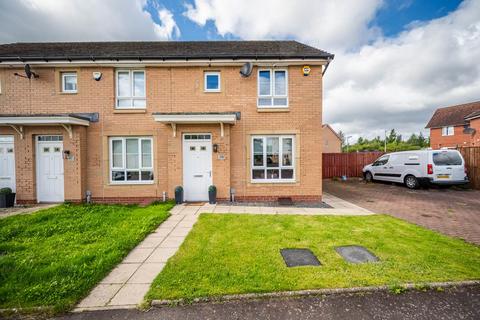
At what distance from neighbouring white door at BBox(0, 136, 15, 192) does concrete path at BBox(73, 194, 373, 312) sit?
689 centimetres

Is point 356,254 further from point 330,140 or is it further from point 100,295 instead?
point 330,140

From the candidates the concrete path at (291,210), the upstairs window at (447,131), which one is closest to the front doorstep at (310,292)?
the concrete path at (291,210)

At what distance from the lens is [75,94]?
8711 mm

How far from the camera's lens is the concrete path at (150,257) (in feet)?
9.30

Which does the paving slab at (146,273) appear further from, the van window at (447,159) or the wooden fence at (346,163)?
the wooden fence at (346,163)

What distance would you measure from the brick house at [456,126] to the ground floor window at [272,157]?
89.9 feet

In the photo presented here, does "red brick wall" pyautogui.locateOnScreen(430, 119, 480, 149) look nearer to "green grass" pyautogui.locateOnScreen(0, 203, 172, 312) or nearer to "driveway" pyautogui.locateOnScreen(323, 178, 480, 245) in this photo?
"driveway" pyautogui.locateOnScreen(323, 178, 480, 245)

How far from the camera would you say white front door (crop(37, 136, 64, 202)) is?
837 centimetres

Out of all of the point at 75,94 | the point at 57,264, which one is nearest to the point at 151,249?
the point at 57,264

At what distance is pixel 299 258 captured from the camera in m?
3.85

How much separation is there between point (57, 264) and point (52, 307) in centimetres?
113

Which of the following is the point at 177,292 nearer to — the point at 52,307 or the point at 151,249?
the point at 52,307

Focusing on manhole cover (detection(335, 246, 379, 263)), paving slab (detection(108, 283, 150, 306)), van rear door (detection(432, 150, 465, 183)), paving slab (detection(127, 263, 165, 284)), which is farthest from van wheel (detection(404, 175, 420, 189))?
paving slab (detection(108, 283, 150, 306))

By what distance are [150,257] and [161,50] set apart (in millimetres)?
9046
